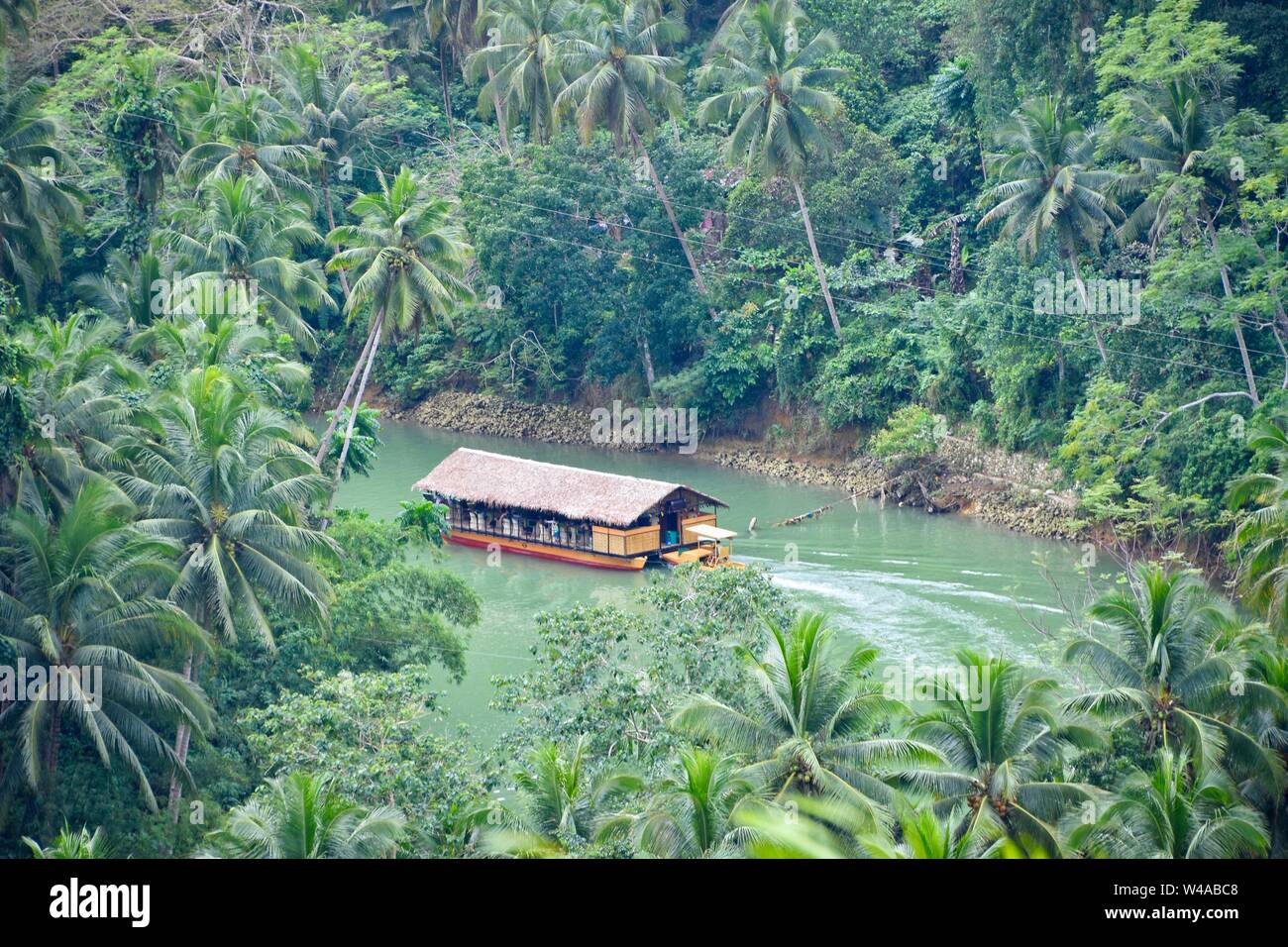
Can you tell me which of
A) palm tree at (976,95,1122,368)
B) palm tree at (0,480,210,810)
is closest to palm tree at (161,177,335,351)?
palm tree at (0,480,210,810)

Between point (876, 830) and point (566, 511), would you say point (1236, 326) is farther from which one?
point (876, 830)

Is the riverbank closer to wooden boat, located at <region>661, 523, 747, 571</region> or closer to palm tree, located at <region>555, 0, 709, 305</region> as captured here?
wooden boat, located at <region>661, 523, 747, 571</region>

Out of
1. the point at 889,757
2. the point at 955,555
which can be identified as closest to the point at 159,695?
the point at 889,757

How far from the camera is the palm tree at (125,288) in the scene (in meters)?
28.1

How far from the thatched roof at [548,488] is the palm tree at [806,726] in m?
15.2

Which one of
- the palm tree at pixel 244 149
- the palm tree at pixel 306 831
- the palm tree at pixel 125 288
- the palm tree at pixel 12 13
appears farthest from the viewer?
the palm tree at pixel 244 149

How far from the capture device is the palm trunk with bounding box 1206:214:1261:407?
2750 centimetres

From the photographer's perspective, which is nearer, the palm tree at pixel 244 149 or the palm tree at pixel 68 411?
the palm tree at pixel 68 411

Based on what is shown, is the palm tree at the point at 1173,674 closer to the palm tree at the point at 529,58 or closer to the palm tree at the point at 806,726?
the palm tree at the point at 806,726

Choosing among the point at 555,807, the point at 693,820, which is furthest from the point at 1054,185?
the point at 693,820

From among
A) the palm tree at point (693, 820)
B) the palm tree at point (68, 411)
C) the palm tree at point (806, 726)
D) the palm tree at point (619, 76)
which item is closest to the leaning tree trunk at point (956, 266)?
the palm tree at point (619, 76)

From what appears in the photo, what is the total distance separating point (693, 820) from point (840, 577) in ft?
56.0

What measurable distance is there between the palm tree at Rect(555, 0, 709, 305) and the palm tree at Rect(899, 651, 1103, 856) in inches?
1035

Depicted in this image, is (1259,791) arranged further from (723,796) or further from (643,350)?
(643,350)
